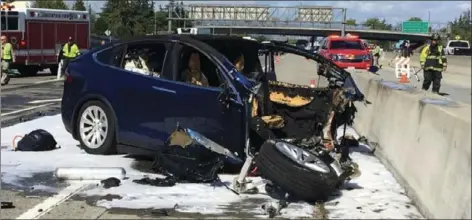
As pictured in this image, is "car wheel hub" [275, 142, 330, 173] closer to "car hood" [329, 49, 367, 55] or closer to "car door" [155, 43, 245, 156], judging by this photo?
"car door" [155, 43, 245, 156]

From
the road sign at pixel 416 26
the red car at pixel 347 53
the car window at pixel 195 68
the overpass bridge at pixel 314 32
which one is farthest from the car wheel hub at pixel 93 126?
the overpass bridge at pixel 314 32

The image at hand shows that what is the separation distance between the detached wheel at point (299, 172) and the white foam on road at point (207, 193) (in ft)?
0.47

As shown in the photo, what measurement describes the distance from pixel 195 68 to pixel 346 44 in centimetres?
2252

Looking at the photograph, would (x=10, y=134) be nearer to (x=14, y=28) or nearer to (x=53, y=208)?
(x=53, y=208)

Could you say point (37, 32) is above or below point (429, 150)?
above

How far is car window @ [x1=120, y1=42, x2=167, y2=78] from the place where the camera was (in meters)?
7.56

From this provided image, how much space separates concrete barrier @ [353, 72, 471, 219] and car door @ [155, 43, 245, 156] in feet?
5.89

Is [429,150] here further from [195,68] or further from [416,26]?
[416,26]

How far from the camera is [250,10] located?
95750 mm

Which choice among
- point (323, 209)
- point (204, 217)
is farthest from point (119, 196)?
point (323, 209)

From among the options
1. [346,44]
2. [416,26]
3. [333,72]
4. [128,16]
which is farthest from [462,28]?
[333,72]

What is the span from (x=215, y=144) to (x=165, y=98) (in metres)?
0.89

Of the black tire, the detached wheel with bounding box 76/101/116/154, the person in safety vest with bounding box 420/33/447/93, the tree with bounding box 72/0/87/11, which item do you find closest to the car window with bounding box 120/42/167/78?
the detached wheel with bounding box 76/101/116/154

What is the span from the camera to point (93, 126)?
7926mm
